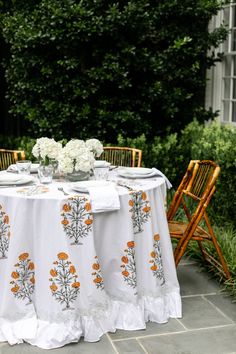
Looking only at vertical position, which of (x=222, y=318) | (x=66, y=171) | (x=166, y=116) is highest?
(x=166, y=116)

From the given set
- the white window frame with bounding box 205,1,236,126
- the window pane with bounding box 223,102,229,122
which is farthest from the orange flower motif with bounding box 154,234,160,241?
the window pane with bounding box 223,102,229,122

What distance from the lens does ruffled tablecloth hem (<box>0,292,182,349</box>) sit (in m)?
3.12

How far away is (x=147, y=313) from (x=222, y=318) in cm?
53

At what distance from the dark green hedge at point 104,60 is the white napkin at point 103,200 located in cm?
292

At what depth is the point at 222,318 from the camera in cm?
355

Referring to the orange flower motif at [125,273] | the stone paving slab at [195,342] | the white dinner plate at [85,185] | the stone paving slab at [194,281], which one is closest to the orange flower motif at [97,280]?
the orange flower motif at [125,273]

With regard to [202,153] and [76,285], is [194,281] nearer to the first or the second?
[76,285]

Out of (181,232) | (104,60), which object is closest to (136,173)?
(181,232)

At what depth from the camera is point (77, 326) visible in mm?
3172

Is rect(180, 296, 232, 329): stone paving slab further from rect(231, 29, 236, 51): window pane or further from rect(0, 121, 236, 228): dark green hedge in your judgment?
rect(231, 29, 236, 51): window pane

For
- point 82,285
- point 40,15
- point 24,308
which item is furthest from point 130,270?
point 40,15

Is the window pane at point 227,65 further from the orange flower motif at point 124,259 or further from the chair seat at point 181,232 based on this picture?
the orange flower motif at point 124,259

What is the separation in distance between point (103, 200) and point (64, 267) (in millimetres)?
473

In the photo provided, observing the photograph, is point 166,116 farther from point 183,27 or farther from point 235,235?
point 235,235
